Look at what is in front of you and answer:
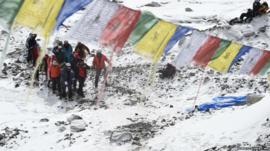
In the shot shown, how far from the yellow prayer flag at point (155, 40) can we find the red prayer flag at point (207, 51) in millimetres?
1143

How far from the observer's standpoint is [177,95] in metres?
15.1

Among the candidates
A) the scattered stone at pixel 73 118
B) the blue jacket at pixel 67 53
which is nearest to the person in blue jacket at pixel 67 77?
the blue jacket at pixel 67 53

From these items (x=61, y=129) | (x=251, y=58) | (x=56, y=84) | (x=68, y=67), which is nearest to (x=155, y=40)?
(x=251, y=58)

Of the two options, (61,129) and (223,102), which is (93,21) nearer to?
(61,129)

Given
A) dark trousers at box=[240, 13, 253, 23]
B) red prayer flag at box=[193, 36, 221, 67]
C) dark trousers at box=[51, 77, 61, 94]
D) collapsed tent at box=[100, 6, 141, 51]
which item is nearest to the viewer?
collapsed tent at box=[100, 6, 141, 51]

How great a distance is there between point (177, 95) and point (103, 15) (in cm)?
649

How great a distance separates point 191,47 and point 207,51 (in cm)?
39

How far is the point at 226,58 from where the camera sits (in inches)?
446

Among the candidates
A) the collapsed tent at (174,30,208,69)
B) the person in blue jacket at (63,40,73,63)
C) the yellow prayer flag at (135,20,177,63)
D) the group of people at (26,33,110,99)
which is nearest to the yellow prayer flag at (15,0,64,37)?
the yellow prayer flag at (135,20,177,63)

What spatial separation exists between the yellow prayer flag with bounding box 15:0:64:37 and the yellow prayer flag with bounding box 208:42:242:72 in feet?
14.3

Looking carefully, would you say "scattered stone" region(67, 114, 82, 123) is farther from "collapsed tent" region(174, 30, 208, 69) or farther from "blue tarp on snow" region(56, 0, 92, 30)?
"blue tarp on snow" region(56, 0, 92, 30)

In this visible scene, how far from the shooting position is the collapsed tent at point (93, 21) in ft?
29.6

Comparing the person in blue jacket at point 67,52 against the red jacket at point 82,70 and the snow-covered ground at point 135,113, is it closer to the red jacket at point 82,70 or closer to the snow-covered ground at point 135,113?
the red jacket at point 82,70

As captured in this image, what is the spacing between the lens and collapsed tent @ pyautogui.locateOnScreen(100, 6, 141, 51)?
927 centimetres
